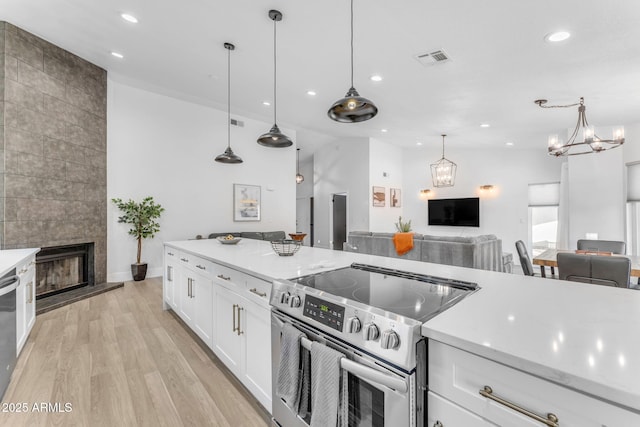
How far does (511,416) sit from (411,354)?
271 mm

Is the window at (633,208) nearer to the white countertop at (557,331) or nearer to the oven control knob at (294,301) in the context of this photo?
the white countertop at (557,331)

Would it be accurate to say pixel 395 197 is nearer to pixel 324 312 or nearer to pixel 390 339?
pixel 324 312

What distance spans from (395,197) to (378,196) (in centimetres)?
85

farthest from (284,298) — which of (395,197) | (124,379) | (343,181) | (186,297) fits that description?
(395,197)

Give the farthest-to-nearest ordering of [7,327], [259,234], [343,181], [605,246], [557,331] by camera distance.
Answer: [343,181] → [259,234] → [605,246] → [7,327] → [557,331]

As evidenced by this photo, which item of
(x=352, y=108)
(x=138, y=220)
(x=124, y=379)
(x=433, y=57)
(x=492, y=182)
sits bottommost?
(x=124, y=379)

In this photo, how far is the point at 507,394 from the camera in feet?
2.45

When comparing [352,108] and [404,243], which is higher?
[352,108]

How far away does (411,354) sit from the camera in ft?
2.88

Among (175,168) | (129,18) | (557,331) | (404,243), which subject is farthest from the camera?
(175,168)

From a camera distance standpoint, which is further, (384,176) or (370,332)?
(384,176)

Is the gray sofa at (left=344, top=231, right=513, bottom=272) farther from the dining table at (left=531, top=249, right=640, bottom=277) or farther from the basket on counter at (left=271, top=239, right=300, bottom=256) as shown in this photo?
the basket on counter at (left=271, top=239, right=300, bottom=256)

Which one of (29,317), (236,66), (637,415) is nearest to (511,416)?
(637,415)

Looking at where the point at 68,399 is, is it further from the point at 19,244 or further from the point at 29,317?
the point at 19,244
